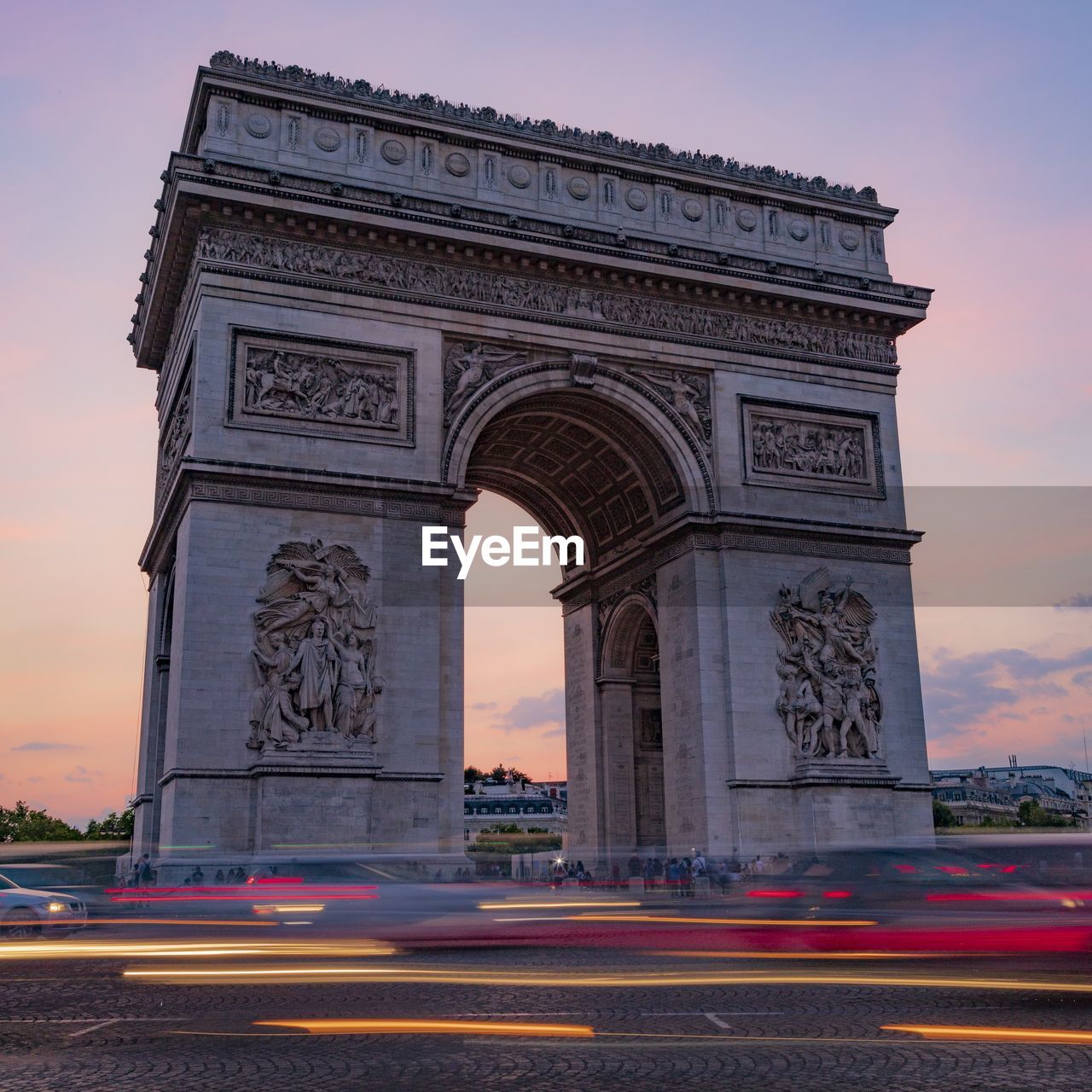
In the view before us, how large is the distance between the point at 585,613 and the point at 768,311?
10331mm

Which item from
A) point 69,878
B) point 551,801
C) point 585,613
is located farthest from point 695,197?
point 551,801

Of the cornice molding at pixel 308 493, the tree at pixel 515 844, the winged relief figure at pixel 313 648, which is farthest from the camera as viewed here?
the tree at pixel 515 844

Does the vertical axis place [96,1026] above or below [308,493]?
below

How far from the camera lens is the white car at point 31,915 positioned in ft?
59.8

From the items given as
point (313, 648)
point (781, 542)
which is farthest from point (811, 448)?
point (313, 648)

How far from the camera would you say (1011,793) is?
96.5 m

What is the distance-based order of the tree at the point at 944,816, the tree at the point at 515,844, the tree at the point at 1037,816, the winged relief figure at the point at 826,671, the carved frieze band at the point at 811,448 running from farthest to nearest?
1. the tree at the point at 1037,816
2. the tree at the point at 944,816
3. the tree at the point at 515,844
4. the carved frieze band at the point at 811,448
5. the winged relief figure at the point at 826,671

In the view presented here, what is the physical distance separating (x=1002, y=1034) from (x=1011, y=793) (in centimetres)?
9305

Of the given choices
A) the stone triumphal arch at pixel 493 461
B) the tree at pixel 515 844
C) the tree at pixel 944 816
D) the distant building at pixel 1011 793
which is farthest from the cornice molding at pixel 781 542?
the tree at pixel 944 816

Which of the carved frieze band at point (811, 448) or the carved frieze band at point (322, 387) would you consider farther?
the carved frieze band at point (811, 448)

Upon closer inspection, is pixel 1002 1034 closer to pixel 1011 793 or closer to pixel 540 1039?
pixel 540 1039

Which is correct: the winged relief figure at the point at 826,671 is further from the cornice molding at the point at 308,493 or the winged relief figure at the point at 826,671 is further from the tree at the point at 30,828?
the tree at the point at 30,828

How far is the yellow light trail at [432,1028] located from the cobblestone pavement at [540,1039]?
0.51 feet

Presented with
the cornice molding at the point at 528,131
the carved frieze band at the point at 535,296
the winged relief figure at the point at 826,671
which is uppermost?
the cornice molding at the point at 528,131
